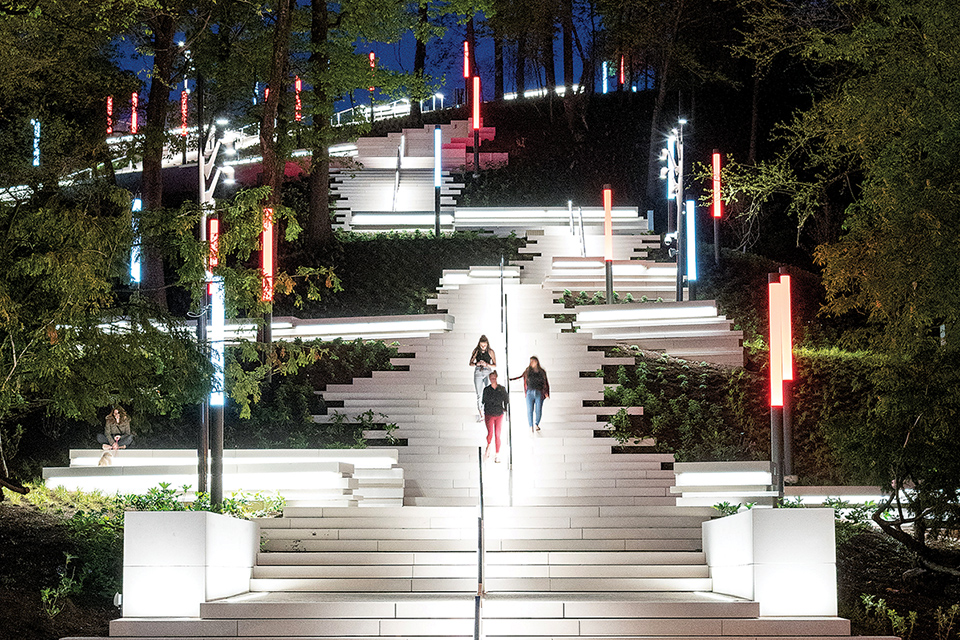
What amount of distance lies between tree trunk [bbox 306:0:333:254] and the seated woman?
10.2 metres

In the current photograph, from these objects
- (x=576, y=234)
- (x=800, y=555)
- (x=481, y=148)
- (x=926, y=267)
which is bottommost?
(x=800, y=555)

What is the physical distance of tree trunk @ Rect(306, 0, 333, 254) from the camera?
89.4 feet

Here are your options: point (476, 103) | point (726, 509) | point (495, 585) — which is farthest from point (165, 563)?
point (476, 103)

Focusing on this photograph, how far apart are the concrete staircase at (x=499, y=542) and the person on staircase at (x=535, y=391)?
0.54m

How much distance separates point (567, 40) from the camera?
44.2 meters

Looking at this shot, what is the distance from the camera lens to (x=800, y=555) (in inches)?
453

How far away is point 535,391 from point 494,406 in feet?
4.26

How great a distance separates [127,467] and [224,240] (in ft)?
17.4

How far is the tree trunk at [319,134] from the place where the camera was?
89.4 ft

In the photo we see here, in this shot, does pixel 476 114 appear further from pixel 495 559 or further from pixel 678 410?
pixel 495 559

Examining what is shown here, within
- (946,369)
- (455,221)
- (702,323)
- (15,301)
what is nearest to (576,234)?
(455,221)

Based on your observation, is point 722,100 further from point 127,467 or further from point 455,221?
point 127,467

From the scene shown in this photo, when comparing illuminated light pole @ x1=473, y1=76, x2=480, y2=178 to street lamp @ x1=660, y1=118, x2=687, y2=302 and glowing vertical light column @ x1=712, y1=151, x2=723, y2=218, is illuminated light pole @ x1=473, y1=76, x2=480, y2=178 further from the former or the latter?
glowing vertical light column @ x1=712, y1=151, x2=723, y2=218

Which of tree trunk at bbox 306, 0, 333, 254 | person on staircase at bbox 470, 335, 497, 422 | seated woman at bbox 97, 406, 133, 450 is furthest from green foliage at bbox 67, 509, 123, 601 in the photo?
tree trunk at bbox 306, 0, 333, 254
